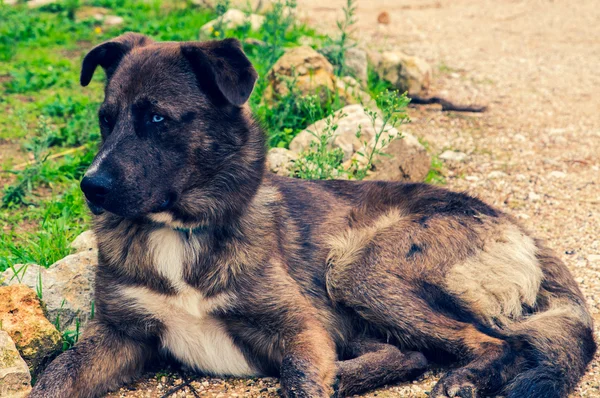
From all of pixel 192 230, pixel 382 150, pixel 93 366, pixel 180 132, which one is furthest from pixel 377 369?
pixel 382 150

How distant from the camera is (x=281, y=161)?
18.2 feet

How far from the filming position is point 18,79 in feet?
24.7

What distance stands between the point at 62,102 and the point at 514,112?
486 cm

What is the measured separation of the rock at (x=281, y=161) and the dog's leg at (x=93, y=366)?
2.16 m

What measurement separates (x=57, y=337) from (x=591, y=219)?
409 cm

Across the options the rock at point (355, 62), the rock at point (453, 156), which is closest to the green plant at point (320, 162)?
the rock at point (453, 156)

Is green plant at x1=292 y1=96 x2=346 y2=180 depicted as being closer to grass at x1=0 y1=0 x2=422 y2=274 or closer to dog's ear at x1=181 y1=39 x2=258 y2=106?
grass at x1=0 y1=0 x2=422 y2=274

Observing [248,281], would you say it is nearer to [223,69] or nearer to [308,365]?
[308,365]

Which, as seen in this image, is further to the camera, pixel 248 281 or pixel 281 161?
pixel 281 161

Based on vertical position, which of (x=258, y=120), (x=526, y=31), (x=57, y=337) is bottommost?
(x=526, y=31)

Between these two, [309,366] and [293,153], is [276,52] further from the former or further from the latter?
[309,366]

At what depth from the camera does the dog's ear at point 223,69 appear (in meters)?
3.53

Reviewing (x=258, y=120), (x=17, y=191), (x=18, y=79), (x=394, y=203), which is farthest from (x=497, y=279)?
(x=18, y=79)

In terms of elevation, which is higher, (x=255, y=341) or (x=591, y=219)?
(x=255, y=341)
